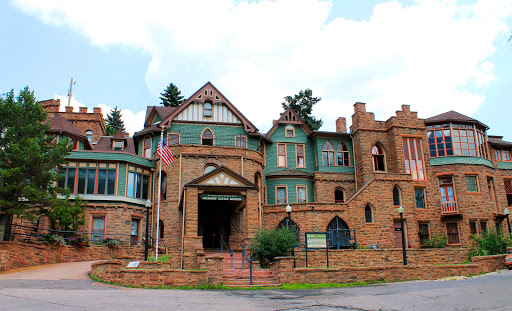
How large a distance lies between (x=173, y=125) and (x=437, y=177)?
2106cm

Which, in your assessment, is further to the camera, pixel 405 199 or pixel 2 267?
pixel 405 199

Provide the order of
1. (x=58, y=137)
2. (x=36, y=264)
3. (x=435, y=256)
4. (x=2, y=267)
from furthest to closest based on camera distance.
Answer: (x=58, y=137)
(x=435, y=256)
(x=36, y=264)
(x=2, y=267)

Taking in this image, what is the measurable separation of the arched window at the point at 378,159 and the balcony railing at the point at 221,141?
9.69 metres

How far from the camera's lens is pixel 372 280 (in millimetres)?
17766

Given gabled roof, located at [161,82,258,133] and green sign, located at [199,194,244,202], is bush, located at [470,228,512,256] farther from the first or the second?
gabled roof, located at [161,82,258,133]

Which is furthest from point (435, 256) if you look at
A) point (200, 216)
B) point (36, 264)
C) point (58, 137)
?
point (58, 137)

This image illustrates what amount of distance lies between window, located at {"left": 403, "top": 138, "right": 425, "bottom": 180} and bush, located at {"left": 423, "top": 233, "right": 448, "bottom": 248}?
469cm

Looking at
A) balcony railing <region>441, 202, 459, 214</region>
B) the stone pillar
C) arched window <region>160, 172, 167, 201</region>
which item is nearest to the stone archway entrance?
arched window <region>160, 172, 167, 201</region>

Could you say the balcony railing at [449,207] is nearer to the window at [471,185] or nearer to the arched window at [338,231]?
the window at [471,185]

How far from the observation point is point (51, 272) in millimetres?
19156

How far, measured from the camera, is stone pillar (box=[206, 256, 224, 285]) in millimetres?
16219

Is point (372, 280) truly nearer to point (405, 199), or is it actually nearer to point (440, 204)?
Answer: point (405, 199)

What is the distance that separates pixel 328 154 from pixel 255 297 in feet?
78.3

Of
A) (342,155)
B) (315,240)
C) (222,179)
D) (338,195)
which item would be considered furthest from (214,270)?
(342,155)
